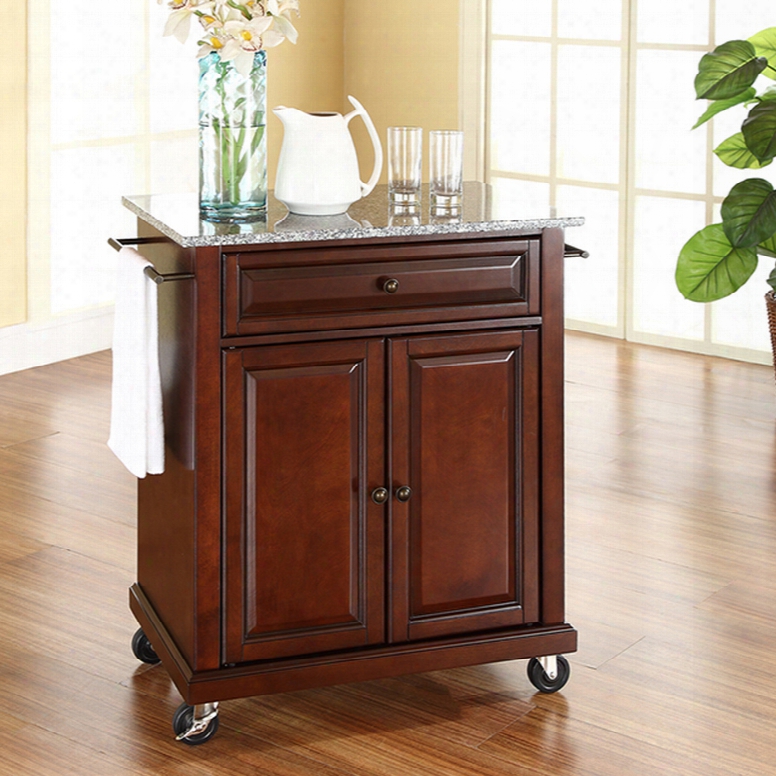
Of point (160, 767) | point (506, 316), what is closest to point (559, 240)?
point (506, 316)

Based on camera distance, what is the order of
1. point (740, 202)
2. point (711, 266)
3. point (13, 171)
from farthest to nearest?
point (13, 171) → point (711, 266) → point (740, 202)

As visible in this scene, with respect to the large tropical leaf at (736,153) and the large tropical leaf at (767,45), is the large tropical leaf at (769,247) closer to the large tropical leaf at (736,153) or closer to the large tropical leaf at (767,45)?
the large tropical leaf at (736,153)

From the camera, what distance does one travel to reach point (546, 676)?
2.34 metres

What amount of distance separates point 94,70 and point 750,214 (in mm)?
2279

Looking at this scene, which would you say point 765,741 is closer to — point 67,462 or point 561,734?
point 561,734

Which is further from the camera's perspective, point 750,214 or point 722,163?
point 722,163

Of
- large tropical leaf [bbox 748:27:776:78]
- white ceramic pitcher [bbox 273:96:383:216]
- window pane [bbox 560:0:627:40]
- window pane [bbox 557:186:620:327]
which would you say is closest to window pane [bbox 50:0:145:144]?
window pane [bbox 560:0:627:40]

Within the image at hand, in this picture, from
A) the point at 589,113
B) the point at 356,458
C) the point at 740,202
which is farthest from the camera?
the point at 589,113

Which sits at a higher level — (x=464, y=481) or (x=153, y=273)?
(x=153, y=273)

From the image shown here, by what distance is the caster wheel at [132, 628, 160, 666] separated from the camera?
96.0 inches

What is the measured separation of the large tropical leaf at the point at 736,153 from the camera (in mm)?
4055

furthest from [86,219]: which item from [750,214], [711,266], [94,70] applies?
[750,214]

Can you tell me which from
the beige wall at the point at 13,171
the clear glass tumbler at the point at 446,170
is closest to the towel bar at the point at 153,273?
the clear glass tumbler at the point at 446,170

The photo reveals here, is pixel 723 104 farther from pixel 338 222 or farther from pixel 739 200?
pixel 338 222
